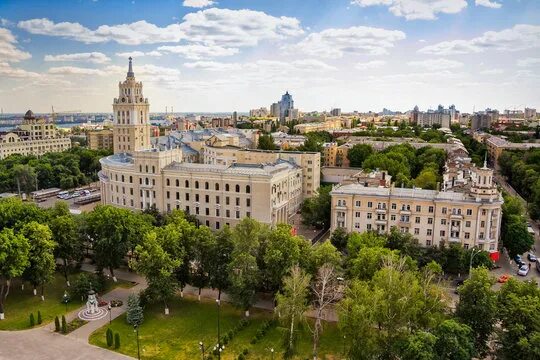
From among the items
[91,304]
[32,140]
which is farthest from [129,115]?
[32,140]

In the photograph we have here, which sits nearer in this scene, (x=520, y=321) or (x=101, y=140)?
(x=520, y=321)

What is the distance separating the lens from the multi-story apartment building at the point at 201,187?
7450 cm

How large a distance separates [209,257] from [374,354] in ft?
70.3

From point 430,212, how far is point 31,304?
50742mm

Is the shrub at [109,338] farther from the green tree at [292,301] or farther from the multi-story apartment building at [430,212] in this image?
the multi-story apartment building at [430,212]

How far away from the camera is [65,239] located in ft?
183

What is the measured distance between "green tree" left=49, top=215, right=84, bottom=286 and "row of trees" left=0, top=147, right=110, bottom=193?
211 ft

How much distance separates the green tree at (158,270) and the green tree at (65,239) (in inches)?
504

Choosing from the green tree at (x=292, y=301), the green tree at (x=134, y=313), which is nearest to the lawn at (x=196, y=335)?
the green tree at (x=134, y=313)

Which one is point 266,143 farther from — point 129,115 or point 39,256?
point 39,256

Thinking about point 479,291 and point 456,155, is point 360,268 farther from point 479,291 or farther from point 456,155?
point 456,155

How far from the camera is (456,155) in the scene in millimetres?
129375

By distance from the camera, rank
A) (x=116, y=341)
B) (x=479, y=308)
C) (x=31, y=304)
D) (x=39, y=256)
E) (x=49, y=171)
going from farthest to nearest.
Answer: (x=49, y=171) < (x=31, y=304) < (x=39, y=256) < (x=116, y=341) < (x=479, y=308)

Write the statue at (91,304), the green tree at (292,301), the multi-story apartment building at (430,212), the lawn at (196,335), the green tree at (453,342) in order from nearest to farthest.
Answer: the green tree at (453,342) < the green tree at (292,301) < the lawn at (196,335) < the statue at (91,304) < the multi-story apartment building at (430,212)
